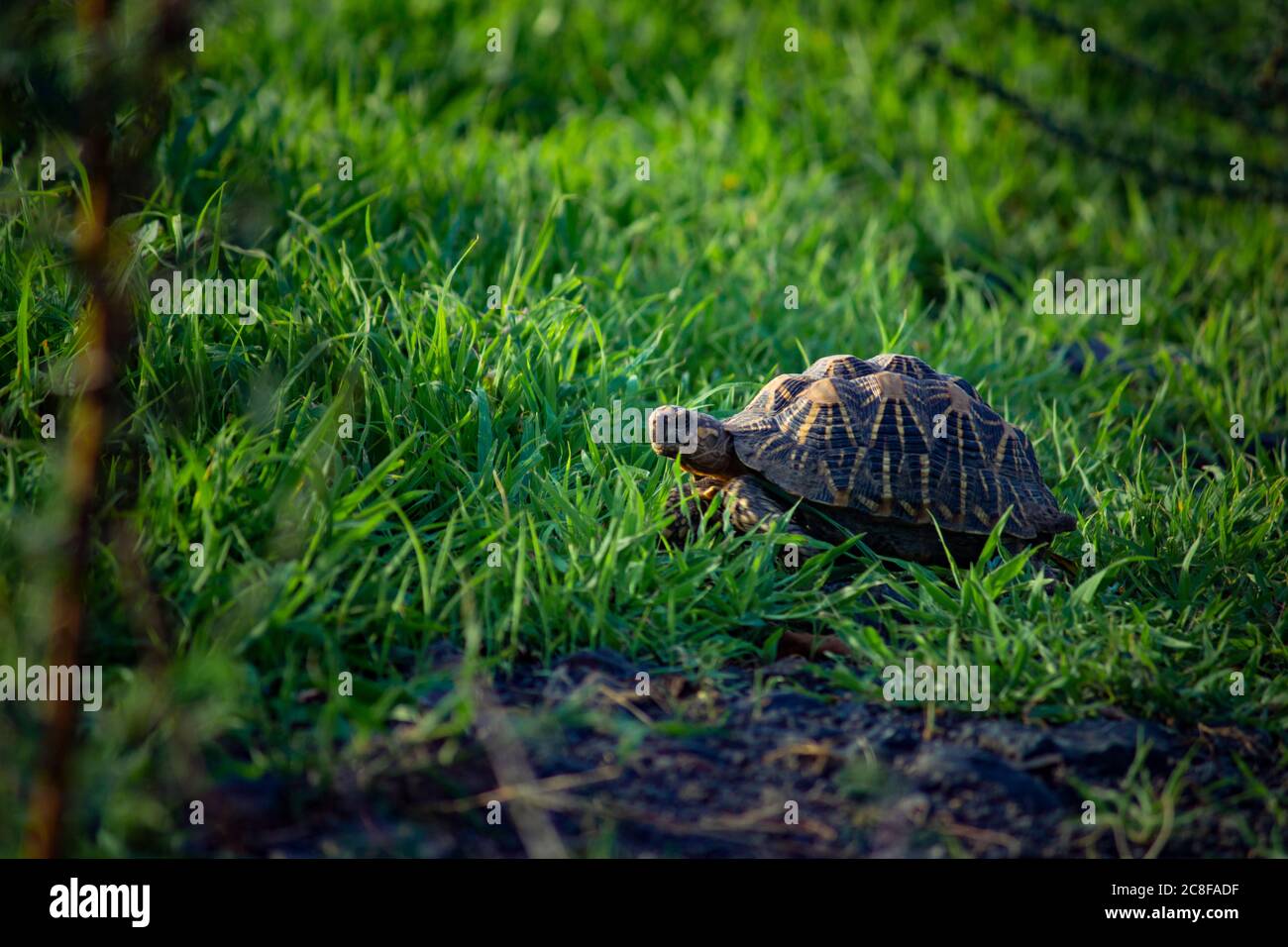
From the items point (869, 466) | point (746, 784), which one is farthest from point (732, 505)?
point (746, 784)

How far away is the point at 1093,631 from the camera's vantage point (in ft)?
10.4

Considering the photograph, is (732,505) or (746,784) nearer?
(746,784)

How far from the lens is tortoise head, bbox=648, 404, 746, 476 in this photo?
10.8 ft

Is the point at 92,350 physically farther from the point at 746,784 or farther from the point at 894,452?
the point at 894,452

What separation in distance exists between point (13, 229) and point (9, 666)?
1956 millimetres

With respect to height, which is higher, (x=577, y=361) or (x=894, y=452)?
(x=577, y=361)

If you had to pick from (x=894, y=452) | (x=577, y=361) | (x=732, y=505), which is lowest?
(x=732, y=505)

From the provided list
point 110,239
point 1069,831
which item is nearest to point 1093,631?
point 1069,831

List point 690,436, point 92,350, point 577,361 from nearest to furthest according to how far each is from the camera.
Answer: point 92,350
point 690,436
point 577,361

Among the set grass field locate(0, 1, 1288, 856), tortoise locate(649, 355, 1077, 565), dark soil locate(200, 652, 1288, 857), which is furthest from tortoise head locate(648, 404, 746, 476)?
dark soil locate(200, 652, 1288, 857)

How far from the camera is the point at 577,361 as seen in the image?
4156 mm

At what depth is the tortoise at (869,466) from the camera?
3.31 metres

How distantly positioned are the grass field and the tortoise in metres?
0.13

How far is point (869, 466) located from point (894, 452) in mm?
87
